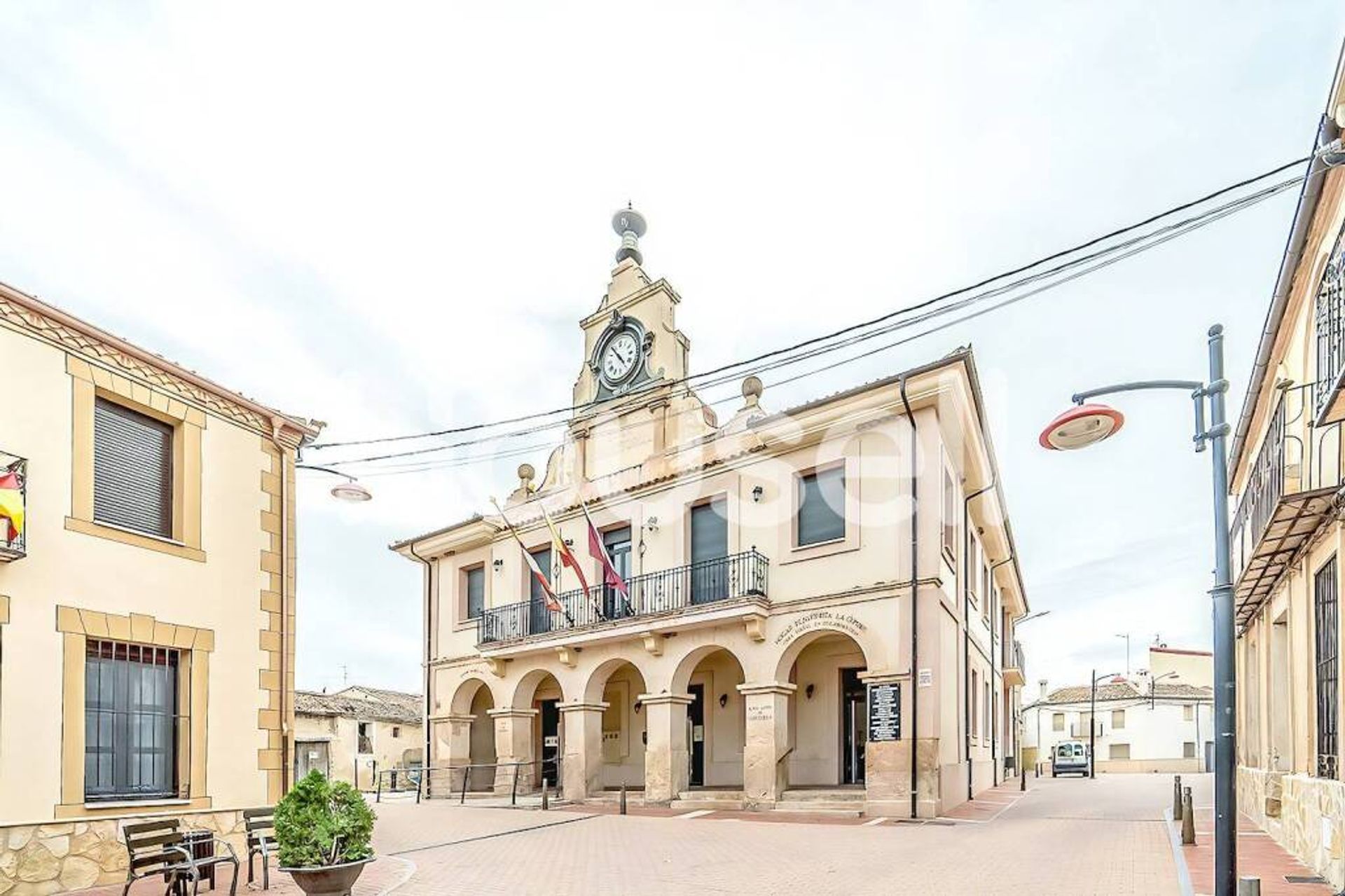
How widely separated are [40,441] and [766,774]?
12807mm

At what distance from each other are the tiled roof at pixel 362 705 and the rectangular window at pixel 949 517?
18.8 meters

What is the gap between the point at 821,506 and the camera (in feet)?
59.0

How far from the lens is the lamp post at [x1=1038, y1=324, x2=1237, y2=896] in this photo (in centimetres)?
680

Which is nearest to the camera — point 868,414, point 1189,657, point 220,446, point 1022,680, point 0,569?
point 0,569

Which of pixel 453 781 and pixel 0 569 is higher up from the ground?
pixel 0 569

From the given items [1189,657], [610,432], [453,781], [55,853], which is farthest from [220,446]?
[1189,657]

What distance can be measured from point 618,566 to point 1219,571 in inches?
628

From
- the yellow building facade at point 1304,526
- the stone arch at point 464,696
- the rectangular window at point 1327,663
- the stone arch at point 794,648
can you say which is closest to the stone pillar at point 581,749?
the stone arch at point 464,696

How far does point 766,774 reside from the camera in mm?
17297

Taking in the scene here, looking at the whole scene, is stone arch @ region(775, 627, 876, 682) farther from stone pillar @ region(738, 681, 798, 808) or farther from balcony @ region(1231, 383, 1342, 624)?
balcony @ region(1231, 383, 1342, 624)

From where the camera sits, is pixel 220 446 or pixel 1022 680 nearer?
pixel 220 446

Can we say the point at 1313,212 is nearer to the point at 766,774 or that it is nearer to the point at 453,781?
the point at 766,774

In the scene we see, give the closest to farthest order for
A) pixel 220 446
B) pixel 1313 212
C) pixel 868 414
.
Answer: pixel 1313 212 → pixel 220 446 → pixel 868 414

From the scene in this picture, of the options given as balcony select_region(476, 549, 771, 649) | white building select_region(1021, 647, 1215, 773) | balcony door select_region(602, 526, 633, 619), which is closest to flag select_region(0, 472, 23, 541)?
balcony select_region(476, 549, 771, 649)
